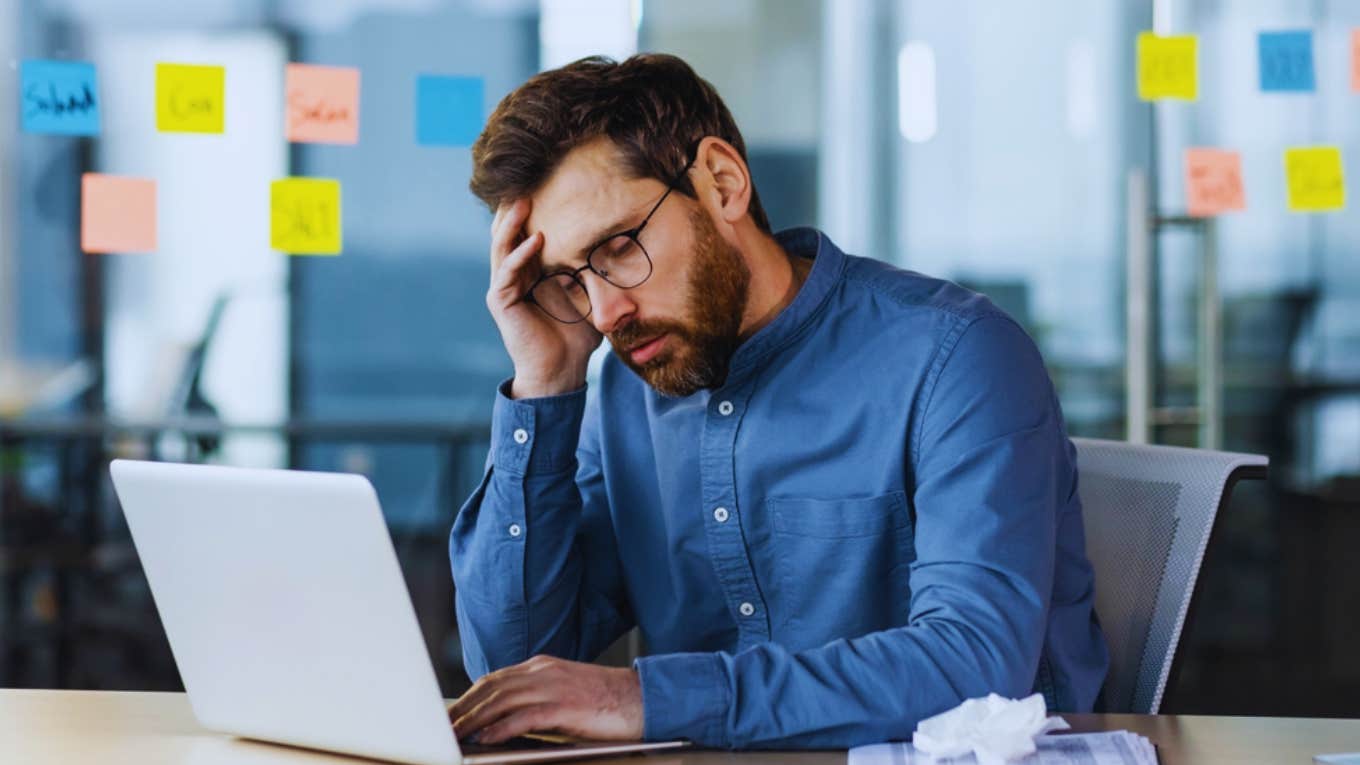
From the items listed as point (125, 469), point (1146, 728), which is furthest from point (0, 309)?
point (1146, 728)

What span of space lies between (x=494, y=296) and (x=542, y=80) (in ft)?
0.72

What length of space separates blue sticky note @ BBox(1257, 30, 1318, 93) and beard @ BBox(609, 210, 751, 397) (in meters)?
2.00

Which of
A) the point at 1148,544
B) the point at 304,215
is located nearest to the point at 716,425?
the point at 1148,544

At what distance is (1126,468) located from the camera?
61.9 inches

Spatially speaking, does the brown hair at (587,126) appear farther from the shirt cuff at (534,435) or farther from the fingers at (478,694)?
the fingers at (478,694)

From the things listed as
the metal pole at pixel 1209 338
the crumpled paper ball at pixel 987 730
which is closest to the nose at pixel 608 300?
the crumpled paper ball at pixel 987 730

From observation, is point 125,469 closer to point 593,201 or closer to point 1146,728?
point 593,201

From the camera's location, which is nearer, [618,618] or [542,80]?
[542,80]

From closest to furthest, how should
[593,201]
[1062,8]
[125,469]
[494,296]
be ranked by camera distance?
[125,469] → [593,201] → [494,296] → [1062,8]

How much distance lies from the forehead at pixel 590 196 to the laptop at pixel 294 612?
473 mm

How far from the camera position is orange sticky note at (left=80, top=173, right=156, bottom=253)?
303cm

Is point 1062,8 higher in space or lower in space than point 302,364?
higher

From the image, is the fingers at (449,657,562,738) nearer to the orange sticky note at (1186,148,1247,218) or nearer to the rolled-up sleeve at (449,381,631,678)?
the rolled-up sleeve at (449,381,631,678)

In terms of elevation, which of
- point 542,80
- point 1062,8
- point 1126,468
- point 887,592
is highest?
point 1062,8
